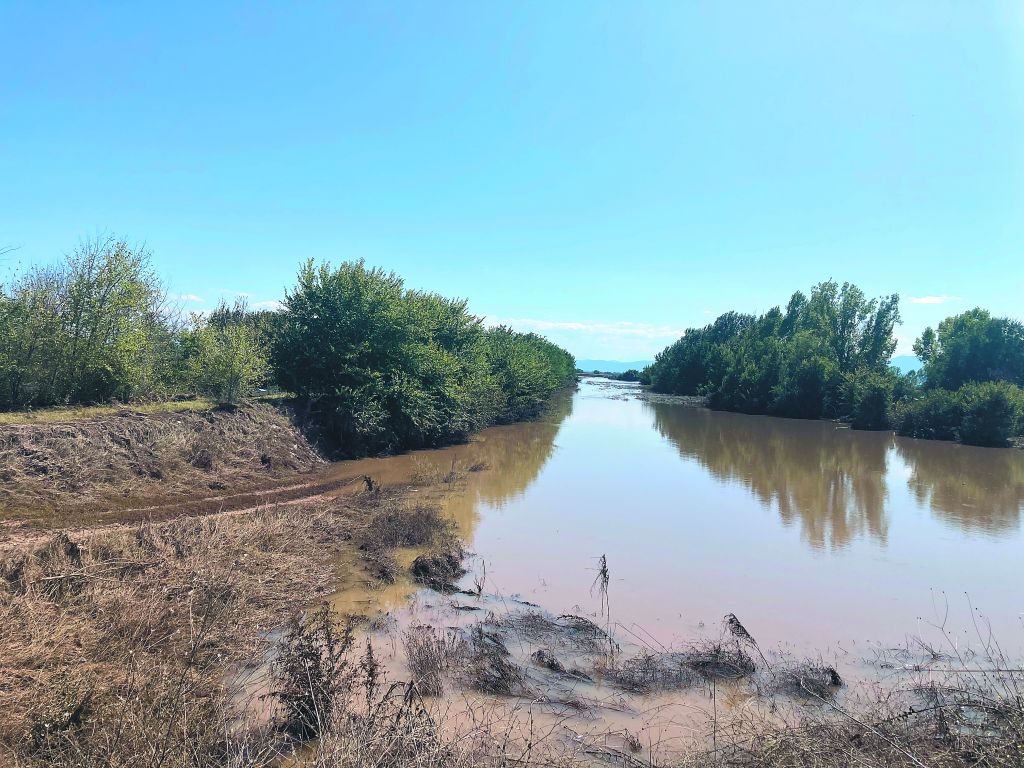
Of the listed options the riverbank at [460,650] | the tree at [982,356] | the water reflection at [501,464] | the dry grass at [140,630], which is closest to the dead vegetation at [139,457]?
the riverbank at [460,650]

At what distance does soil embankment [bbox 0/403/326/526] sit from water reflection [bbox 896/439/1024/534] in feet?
59.5

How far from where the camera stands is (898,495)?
19375 mm

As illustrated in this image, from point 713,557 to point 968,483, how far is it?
50.9 feet

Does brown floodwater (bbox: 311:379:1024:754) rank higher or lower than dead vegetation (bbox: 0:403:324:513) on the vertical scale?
lower

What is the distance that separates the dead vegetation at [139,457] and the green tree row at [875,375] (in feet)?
120

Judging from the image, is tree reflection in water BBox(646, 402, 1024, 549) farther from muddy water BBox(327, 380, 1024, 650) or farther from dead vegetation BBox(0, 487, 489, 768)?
dead vegetation BBox(0, 487, 489, 768)

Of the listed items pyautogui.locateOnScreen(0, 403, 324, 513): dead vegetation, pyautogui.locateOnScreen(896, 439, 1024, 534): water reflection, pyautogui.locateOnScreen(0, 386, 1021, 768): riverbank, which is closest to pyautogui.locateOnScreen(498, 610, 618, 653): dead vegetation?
pyautogui.locateOnScreen(0, 386, 1021, 768): riverbank

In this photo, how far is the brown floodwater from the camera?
27.6 ft

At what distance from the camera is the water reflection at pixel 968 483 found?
16438mm

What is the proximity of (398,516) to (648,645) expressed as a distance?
6.70m

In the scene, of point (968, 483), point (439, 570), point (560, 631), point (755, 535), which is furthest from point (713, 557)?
point (968, 483)

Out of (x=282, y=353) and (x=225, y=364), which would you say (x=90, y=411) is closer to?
(x=225, y=364)

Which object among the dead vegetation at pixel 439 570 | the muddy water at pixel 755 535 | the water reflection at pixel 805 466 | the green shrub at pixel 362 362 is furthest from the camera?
the green shrub at pixel 362 362

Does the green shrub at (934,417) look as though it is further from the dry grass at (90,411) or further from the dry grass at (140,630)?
the dry grass at (90,411)
